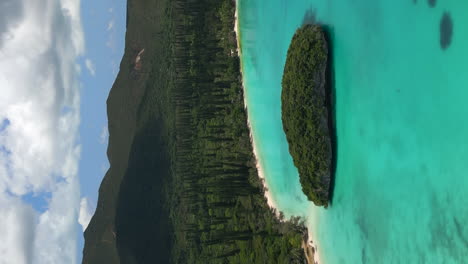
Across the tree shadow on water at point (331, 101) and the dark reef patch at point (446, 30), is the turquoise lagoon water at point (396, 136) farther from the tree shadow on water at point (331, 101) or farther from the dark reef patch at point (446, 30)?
the tree shadow on water at point (331, 101)

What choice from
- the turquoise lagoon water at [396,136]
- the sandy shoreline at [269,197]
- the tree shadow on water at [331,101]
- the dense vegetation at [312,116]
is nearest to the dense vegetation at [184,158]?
the sandy shoreline at [269,197]

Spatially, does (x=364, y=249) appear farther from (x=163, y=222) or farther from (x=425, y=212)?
(x=163, y=222)

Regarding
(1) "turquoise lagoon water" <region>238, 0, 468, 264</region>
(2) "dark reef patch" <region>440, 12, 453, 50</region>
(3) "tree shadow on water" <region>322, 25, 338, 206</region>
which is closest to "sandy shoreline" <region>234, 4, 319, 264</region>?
(1) "turquoise lagoon water" <region>238, 0, 468, 264</region>

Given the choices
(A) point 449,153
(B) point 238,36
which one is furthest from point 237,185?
(A) point 449,153

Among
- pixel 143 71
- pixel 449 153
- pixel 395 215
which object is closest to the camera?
pixel 449 153

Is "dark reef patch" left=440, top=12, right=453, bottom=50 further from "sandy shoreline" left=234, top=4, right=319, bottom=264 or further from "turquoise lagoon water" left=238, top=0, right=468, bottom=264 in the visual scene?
"sandy shoreline" left=234, top=4, right=319, bottom=264

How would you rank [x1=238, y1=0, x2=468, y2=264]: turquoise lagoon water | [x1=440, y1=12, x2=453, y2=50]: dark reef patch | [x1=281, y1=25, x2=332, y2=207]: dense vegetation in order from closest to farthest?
[x1=238, y1=0, x2=468, y2=264]: turquoise lagoon water → [x1=440, y1=12, x2=453, y2=50]: dark reef patch → [x1=281, y1=25, x2=332, y2=207]: dense vegetation
